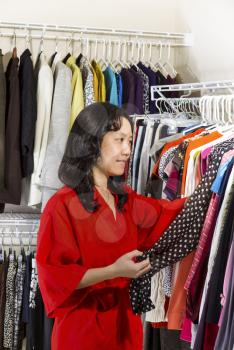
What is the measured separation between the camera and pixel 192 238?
1734 millimetres

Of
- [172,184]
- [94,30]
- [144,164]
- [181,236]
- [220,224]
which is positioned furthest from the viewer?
[94,30]

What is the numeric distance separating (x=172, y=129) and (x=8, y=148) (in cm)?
78

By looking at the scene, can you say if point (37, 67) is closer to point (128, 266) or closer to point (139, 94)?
point (139, 94)

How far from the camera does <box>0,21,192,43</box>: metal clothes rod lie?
9.30 ft

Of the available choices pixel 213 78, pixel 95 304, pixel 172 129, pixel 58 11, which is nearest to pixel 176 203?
pixel 95 304

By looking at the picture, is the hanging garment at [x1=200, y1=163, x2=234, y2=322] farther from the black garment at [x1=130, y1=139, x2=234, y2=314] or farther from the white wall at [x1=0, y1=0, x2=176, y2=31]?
the white wall at [x1=0, y1=0, x2=176, y2=31]

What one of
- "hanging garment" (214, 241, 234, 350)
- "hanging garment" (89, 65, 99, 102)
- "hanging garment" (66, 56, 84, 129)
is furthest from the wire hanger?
"hanging garment" (214, 241, 234, 350)

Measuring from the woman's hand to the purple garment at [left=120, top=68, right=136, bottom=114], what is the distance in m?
1.28

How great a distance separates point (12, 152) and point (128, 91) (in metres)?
0.66

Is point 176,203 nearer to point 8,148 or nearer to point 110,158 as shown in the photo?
point 110,158

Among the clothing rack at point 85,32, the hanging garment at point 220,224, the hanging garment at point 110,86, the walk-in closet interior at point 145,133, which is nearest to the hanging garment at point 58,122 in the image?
the walk-in closet interior at point 145,133

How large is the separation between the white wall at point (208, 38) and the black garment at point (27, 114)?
0.85 meters

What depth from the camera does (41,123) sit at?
104 inches

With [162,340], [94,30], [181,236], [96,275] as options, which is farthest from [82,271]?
[94,30]
